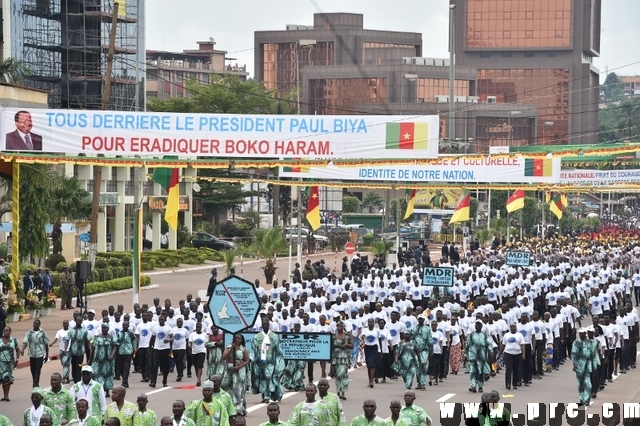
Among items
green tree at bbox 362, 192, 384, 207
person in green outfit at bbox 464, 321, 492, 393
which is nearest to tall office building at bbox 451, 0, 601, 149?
green tree at bbox 362, 192, 384, 207

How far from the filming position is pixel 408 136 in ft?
95.2

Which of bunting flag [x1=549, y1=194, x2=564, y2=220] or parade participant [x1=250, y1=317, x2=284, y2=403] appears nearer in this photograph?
parade participant [x1=250, y1=317, x2=284, y2=403]

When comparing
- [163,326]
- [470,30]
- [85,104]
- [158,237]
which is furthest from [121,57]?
[470,30]

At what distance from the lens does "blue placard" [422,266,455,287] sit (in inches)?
1227

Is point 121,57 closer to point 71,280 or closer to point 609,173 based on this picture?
point 609,173

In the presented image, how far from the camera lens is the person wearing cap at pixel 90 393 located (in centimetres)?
1597

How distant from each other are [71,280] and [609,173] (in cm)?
2841

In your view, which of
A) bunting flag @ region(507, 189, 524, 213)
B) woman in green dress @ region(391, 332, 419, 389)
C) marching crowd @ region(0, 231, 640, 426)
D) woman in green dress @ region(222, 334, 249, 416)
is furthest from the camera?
bunting flag @ region(507, 189, 524, 213)

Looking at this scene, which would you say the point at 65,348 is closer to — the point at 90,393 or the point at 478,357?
the point at 478,357

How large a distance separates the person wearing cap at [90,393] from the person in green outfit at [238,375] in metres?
3.62

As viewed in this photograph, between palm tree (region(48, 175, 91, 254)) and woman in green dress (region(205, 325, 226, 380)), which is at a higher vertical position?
palm tree (region(48, 175, 91, 254))

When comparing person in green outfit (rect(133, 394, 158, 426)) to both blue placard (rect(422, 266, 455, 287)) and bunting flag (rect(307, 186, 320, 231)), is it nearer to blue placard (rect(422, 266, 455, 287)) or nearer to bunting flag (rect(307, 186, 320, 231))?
blue placard (rect(422, 266, 455, 287))

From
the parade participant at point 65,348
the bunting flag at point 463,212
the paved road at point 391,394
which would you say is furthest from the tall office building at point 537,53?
the parade participant at point 65,348

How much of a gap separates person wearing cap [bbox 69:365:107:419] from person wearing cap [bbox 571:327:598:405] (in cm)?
827
